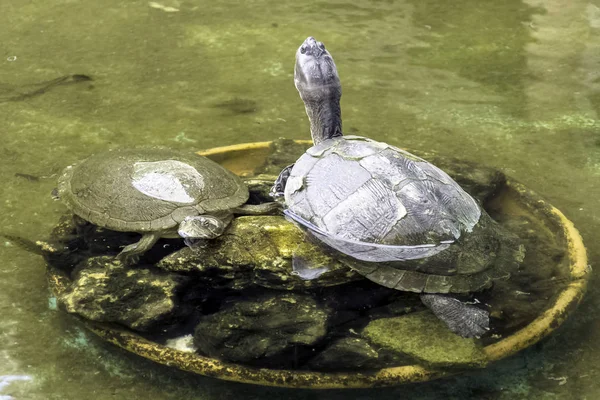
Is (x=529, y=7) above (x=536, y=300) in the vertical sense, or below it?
above

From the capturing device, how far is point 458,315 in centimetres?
249

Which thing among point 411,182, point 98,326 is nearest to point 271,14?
point 411,182

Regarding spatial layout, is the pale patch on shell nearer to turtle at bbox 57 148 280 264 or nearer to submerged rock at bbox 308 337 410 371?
turtle at bbox 57 148 280 264

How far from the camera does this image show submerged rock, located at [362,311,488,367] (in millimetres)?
2338

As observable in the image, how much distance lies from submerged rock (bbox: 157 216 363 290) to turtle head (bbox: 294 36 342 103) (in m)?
0.99

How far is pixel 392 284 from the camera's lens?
260 centimetres

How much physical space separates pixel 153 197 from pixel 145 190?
0.05 meters

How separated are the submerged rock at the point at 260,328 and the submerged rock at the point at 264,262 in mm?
99

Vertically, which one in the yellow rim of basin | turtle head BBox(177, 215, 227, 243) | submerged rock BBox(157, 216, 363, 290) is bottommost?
the yellow rim of basin

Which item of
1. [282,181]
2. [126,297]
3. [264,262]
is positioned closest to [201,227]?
[264,262]

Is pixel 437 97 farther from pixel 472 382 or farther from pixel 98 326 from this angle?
pixel 98 326

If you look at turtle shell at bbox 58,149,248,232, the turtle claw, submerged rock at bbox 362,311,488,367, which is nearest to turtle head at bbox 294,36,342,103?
turtle shell at bbox 58,149,248,232

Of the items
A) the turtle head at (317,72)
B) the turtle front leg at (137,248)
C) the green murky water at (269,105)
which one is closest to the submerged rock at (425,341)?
the green murky water at (269,105)

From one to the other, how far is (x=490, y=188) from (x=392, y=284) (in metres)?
1.07
